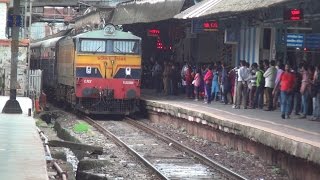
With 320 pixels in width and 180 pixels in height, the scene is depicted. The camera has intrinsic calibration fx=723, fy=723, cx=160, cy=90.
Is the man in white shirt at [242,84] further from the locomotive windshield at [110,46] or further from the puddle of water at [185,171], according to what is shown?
the puddle of water at [185,171]

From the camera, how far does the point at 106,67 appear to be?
83.1ft

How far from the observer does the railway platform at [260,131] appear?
1279 centimetres

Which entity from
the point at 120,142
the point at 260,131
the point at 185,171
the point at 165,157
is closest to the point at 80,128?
the point at 120,142

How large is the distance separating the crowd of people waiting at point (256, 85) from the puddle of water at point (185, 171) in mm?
4292

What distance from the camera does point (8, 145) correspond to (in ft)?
44.0

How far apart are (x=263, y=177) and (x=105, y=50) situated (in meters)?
13.2

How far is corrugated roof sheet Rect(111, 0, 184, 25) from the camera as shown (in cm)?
2927

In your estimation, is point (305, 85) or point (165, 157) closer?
point (165, 157)

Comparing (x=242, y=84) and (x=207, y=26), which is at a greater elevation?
(x=207, y=26)

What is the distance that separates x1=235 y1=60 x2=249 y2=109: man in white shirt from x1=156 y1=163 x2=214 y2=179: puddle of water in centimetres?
761

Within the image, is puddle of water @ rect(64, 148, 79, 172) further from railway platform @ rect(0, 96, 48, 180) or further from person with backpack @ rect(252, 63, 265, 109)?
person with backpack @ rect(252, 63, 265, 109)

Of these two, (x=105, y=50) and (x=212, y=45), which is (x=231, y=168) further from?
(x=212, y=45)

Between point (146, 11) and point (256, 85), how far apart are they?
11512mm

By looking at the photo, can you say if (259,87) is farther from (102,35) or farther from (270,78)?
(102,35)
